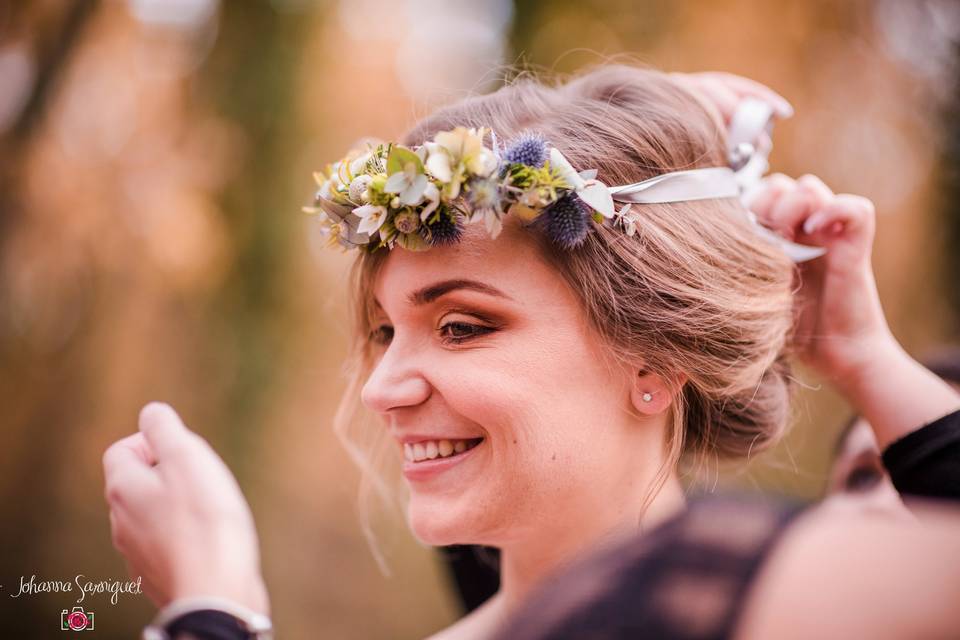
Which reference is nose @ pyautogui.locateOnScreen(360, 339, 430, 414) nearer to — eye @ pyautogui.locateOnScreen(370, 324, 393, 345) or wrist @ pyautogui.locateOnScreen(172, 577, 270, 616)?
eye @ pyautogui.locateOnScreen(370, 324, 393, 345)

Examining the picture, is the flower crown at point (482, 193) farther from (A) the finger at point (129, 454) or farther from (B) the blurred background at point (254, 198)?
(B) the blurred background at point (254, 198)

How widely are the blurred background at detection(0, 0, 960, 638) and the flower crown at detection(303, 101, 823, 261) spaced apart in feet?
10.8

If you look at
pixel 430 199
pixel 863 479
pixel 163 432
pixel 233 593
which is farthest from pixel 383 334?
pixel 863 479

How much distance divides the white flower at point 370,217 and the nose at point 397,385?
315mm

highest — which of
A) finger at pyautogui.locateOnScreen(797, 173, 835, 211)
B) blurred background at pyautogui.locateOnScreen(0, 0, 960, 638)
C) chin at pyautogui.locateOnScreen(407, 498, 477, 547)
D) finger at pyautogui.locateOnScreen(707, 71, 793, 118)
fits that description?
blurred background at pyautogui.locateOnScreen(0, 0, 960, 638)

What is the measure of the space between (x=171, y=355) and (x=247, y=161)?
171 centimetres

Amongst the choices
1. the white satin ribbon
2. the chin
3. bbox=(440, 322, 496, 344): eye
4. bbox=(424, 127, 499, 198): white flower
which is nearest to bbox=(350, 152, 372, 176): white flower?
bbox=(424, 127, 499, 198): white flower

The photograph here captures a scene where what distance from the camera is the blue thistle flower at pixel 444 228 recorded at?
1773 mm

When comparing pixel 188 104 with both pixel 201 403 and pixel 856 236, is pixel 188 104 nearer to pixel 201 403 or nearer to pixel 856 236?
pixel 201 403

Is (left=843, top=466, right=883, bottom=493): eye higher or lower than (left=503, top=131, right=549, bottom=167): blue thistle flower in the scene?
lower

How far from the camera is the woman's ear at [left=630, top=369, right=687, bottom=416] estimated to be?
1865 millimetres

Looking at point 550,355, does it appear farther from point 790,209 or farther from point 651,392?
point 790,209

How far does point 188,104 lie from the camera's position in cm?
575

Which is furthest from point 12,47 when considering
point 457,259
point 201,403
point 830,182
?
Answer: point 830,182
